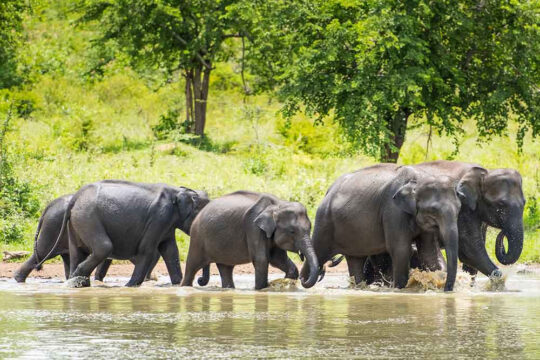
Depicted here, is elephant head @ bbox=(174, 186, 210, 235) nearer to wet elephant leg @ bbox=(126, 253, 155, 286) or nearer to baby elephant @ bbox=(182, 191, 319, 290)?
baby elephant @ bbox=(182, 191, 319, 290)

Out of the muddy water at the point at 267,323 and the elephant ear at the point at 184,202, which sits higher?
the elephant ear at the point at 184,202

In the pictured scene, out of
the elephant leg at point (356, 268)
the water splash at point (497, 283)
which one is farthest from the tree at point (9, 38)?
the water splash at point (497, 283)

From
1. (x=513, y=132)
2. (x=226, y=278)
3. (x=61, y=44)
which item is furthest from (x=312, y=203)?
(x=61, y=44)

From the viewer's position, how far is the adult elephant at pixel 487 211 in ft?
51.4

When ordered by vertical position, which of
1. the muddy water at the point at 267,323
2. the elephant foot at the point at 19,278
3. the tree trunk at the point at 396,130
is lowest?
the muddy water at the point at 267,323

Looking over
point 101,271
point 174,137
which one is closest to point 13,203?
point 101,271

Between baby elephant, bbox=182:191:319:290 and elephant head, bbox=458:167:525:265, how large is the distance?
2.35 metres

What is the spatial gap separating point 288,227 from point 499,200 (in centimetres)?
300

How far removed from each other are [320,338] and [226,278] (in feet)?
22.5

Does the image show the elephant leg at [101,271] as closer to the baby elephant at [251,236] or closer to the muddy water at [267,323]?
the baby elephant at [251,236]

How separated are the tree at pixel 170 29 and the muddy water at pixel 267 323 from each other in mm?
21592

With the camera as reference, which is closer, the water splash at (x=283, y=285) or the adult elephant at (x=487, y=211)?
the water splash at (x=283, y=285)

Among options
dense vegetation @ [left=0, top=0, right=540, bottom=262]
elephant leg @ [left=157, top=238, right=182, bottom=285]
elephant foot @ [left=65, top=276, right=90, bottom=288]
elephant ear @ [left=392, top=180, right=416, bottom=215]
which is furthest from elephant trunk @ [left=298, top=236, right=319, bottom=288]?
dense vegetation @ [left=0, top=0, right=540, bottom=262]

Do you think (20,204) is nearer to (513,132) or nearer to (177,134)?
(177,134)
